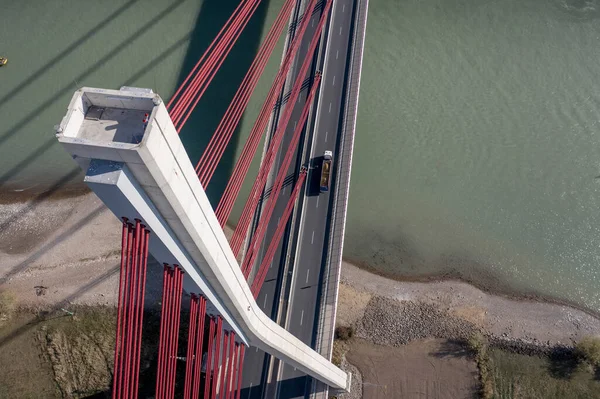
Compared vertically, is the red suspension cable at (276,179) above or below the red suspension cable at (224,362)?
above

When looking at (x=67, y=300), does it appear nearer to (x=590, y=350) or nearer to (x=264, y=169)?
(x=264, y=169)

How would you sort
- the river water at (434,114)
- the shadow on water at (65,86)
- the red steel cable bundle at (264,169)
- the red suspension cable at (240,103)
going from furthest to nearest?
the shadow on water at (65,86) → the river water at (434,114) → the red suspension cable at (240,103) → the red steel cable bundle at (264,169)

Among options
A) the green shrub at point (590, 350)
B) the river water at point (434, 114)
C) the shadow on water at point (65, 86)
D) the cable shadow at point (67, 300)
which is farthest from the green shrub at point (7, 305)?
the green shrub at point (590, 350)

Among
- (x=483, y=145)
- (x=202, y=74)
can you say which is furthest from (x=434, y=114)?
(x=202, y=74)

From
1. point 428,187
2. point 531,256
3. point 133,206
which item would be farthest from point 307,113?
point 133,206

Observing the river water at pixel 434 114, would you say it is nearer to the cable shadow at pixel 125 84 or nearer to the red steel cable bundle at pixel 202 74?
the cable shadow at pixel 125 84

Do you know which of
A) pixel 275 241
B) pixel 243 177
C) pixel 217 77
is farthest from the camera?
pixel 217 77

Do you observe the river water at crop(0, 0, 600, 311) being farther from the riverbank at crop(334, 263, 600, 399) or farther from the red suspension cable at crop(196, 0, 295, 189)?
the riverbank at crop(334, 263, 600, 399)
